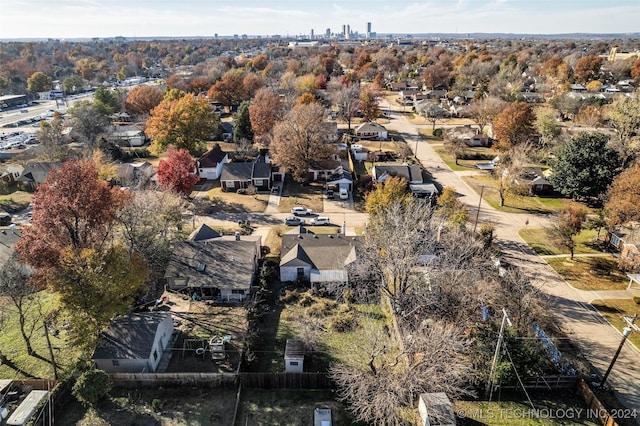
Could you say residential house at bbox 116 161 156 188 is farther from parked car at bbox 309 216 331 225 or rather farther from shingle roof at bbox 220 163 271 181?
parked car at bbox 309 216 331 225

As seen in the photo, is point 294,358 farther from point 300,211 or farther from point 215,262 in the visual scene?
point 300,211

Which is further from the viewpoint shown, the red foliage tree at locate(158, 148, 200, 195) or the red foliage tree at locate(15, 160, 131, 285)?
the red foliage tree at locate(158, 148, 200, 195)

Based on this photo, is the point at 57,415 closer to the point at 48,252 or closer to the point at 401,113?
the point at 48,252

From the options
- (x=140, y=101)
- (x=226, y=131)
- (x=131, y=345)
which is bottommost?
(x=131, y=345)

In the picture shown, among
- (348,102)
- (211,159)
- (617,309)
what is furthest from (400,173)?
(348,102)

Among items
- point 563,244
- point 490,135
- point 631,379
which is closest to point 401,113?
point 490,135

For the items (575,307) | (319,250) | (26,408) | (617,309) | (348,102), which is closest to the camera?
(26,408)

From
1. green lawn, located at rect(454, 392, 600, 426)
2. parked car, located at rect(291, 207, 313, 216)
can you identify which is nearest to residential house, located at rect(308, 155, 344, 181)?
parked car, located at rect(291, 207, 313, 216)

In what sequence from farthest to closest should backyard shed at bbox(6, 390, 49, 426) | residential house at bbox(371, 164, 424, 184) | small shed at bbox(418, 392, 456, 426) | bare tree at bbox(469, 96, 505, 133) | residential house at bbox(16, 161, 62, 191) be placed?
bare tree at bbox(469, 96, 505, 133) < residential house at bbox(16, 161, 62, 191) < residential house at bbox(371, 164, 424, 184) < backyard shed at bbox(6, 390, 49, 426) < small shed at bbox(418, 392, 456, 426)
